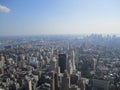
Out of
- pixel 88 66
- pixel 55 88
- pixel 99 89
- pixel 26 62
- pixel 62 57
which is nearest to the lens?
pixel 55 88

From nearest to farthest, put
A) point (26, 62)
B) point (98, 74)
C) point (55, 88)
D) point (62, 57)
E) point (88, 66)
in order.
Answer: point (55, 88) < point (98, 74) < point (62, 57) < point (88, 66) < point (26, 62)

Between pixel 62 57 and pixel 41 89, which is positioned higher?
pixel 62 57

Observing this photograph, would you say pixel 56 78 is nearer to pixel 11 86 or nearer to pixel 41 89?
pixel 41 89

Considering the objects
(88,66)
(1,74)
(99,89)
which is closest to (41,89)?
(99,89)

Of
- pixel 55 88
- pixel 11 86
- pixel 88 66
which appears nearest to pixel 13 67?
pixel 11 86

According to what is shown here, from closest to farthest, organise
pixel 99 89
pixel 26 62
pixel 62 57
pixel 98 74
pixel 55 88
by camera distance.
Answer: pixel 55 88 → pixel 99 89 → pixel 98 74 → pixel 62 57 → pixel 26 62

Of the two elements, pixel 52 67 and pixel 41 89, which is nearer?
pixel 41 89

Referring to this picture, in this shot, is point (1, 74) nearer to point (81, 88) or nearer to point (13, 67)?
point (13, 67)

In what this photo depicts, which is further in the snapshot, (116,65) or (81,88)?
(116,65)

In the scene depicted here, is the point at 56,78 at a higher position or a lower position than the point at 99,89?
higher
